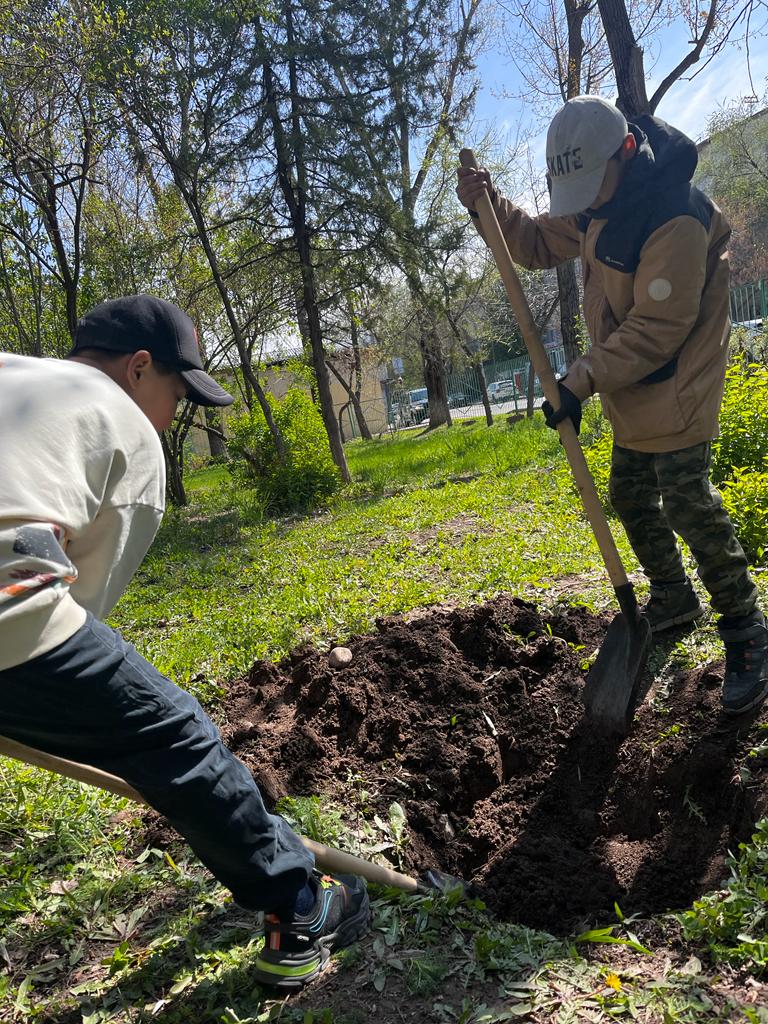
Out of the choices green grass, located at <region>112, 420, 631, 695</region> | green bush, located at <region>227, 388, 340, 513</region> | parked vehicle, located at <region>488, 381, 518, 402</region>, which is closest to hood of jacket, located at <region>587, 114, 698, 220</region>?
green grass, located at <region>112, 420, 631, 695</region>

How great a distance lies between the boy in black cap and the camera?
4.96 feet

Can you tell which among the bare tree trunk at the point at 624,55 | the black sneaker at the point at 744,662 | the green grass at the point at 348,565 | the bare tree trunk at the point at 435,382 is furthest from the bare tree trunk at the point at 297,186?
the bare tree trunk at the point at 435,382

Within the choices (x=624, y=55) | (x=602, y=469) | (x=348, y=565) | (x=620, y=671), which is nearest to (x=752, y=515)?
(x=620, y=671)

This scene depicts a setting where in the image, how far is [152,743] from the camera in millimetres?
1733

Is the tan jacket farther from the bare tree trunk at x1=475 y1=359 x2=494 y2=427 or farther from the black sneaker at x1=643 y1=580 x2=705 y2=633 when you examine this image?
Result: the bare tree trunk at x1=475 y1=359 x2=494 y2=427

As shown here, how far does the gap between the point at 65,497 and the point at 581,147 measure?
2186 millimetres

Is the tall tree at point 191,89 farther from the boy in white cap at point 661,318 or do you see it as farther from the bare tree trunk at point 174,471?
the boy in white cap at point 661,318

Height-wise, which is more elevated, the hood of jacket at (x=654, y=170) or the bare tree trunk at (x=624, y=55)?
the bare tree trunk at (x=624, y=55)

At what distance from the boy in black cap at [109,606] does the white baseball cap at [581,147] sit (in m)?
1.54

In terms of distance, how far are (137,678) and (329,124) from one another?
9968 mm

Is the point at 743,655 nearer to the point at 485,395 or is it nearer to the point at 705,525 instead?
the point at 705,525

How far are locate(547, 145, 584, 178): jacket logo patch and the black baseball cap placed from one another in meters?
1.57

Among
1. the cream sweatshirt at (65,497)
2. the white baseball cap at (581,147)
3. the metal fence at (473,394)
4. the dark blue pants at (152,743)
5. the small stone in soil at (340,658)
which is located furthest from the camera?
the metal fence at (473,394)

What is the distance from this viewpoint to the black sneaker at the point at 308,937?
1965 millimetres
